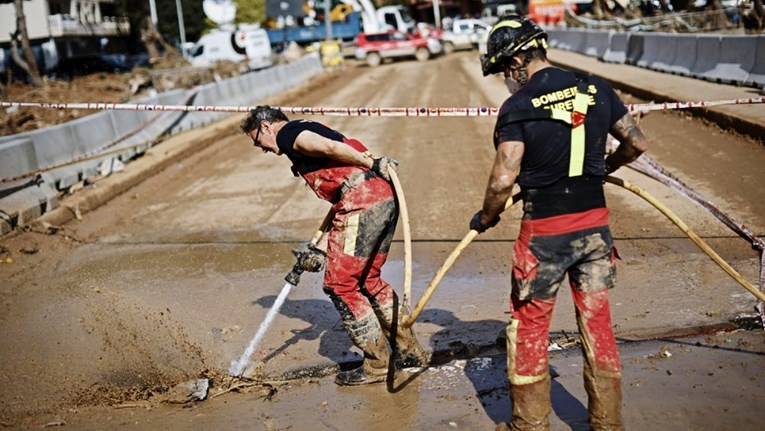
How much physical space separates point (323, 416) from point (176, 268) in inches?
162

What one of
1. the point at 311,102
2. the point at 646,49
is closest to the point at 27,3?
the point at 311,102

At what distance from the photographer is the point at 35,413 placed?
17.7 ft

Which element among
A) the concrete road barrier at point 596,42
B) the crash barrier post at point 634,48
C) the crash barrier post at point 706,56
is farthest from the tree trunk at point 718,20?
the crash barrier post at point 706,56

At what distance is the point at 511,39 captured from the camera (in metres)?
4.05

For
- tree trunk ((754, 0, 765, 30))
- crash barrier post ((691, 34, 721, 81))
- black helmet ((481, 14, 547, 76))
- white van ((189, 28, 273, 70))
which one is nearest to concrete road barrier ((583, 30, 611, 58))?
tree trunk ((754, 0, 765, 30))

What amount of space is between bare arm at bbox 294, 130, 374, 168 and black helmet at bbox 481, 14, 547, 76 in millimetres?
1252

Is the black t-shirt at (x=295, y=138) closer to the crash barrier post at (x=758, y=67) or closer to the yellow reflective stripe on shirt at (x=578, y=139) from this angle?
the yellow reflective stripe on shirt at (x=578, y=139)

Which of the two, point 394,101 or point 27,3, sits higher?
point 27,3

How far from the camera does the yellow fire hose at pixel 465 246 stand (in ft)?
14.2

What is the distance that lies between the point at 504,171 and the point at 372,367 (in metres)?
2.03

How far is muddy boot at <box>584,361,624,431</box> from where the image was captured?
4145 mm

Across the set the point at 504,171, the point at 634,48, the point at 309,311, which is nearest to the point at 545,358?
the point at 504,171

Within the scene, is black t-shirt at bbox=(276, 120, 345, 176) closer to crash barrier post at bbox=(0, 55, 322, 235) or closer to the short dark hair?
the short dark hair

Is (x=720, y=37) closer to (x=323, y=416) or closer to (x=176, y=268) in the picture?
(x=176, y=268)
